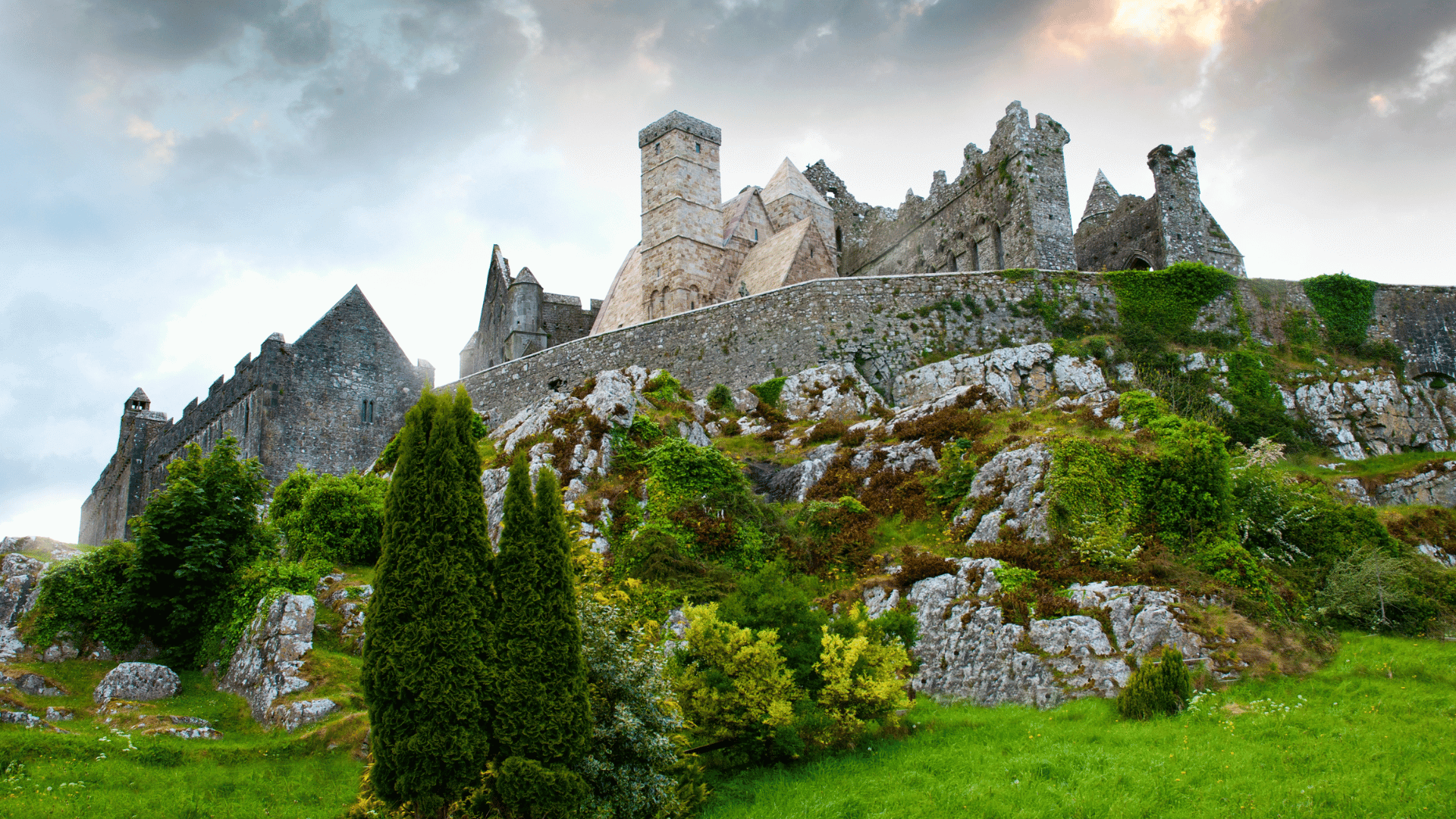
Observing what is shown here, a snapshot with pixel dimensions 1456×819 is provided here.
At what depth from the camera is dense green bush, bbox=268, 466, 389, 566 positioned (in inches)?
861

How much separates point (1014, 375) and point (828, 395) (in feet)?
18.0

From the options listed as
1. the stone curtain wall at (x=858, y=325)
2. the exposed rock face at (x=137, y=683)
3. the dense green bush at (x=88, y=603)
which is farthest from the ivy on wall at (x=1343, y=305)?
the dense green bush at (x=88, y=603)

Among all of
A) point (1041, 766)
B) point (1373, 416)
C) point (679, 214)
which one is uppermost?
point (679, 214)

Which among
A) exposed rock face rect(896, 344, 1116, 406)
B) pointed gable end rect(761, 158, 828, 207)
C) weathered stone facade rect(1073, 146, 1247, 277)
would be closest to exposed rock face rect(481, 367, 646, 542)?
exposed rock face rect(896, 344, 1116, 406)

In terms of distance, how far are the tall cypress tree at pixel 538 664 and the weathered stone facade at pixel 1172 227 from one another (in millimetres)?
28515

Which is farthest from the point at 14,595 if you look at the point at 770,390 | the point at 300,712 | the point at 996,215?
the point at 996,215

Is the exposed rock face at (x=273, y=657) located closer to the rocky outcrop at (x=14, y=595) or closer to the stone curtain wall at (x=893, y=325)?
the rocky outcrop at (x=14, y=595)

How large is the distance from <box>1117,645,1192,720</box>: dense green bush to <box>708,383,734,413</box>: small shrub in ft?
53.7

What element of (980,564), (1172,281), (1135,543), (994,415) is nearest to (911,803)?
(980,564)

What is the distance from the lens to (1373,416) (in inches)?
A: 1126

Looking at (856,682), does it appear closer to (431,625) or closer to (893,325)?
(431,625)

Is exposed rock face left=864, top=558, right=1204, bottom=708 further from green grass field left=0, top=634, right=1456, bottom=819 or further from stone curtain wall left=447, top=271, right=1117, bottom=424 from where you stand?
stone curtain wall left=447, top=271, right=1117, bottom=424

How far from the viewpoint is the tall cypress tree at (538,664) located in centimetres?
1075

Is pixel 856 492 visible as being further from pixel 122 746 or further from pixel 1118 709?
pixel 122 746
